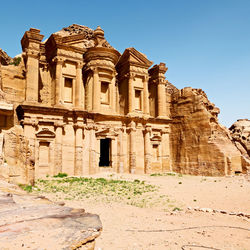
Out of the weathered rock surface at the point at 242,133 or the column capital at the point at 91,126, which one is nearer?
the column capital at the point at 91,126

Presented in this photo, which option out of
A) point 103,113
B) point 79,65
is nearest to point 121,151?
point 103,113

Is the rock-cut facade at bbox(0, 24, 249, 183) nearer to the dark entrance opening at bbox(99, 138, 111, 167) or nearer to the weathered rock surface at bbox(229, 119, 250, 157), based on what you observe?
the dark entrance opening at bbox(99, 138, 111, 167)

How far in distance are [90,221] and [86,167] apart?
18088 mm

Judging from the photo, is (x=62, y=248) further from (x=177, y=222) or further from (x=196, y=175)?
(x=196, y=175)

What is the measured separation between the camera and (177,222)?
7324mm

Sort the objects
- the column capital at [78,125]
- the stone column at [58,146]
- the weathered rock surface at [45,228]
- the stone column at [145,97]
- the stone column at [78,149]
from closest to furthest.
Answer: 1. the weathered rock surface at [45,228]
2. the stone column at [58,146]
3. the stone column at [78,149]
4. the column capital at [78,125]
5. the stone column at [145,97]

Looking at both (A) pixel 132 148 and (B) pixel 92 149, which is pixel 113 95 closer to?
(A) pixel 132 148

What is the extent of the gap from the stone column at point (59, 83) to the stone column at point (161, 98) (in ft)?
35.9

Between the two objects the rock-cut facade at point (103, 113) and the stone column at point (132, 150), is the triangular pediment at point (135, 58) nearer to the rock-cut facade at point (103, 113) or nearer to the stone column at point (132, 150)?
the rock-cut facade at point (103, 113)

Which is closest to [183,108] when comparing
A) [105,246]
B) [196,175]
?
[196,175]

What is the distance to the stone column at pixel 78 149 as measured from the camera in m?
20.6

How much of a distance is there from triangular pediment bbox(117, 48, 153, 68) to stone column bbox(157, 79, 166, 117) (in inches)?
101

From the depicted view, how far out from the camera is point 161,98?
2698 cm

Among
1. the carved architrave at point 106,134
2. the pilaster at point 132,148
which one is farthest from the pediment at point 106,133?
the pilaster at point 132,148
